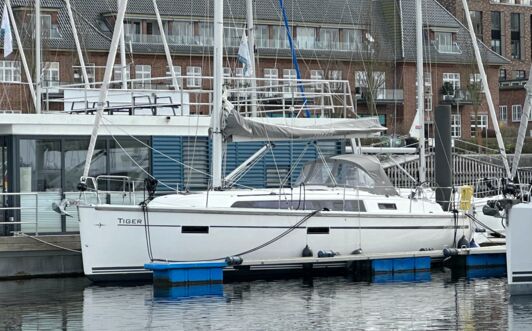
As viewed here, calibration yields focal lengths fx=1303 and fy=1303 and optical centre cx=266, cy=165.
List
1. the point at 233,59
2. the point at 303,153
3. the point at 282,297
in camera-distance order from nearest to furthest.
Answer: the point at 282,297
the point at 303,153
the point at 233,59

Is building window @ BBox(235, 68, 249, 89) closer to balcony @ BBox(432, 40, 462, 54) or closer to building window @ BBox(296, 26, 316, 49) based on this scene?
building window @ BBox(296, 26, 316, 49)

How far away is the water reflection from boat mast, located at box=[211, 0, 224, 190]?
2819 millimetres

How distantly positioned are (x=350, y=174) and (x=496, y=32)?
87.1 m

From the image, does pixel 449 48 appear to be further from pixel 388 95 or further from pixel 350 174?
pixel 350 174

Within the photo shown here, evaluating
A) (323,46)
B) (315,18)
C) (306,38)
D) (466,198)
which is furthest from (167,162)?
(315,18)

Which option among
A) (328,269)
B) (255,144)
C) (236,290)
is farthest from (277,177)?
(236,290)

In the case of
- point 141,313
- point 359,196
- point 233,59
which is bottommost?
point 141,313

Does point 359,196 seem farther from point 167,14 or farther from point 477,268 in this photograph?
point 167,14

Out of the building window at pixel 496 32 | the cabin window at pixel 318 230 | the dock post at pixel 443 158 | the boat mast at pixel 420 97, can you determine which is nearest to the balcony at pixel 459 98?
the building window at pixel 496 32

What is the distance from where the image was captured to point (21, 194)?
3306 cm

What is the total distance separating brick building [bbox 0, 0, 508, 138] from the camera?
283 feet

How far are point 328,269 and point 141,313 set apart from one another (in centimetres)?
793

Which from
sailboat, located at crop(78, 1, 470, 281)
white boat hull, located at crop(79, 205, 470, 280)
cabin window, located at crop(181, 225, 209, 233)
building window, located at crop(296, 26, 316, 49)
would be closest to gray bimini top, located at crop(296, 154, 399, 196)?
sailboat, located at crop(78, 1, 470, 281)

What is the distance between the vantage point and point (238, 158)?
3716cm
